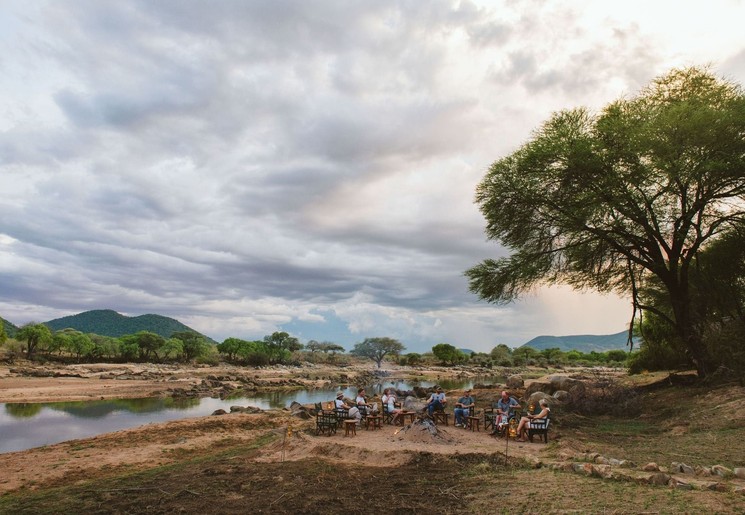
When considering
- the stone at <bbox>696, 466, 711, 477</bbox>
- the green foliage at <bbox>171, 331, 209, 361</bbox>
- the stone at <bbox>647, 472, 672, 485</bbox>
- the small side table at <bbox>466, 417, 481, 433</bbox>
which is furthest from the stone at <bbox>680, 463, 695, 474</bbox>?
the green foliage at <bbox>171, 331, 209, 361</bbox>

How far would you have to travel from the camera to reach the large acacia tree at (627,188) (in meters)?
18.8

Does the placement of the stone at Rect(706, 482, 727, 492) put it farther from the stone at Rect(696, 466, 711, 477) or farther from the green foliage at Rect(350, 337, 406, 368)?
the green foliage at Rect(350, 337, 406, 368)

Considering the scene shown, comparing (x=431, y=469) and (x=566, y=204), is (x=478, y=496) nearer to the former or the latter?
(x=431, y=469)

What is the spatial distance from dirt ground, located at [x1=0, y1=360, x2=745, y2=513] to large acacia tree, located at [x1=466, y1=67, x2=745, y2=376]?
6.97 m

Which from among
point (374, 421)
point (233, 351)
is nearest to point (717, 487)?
point (374, 421)

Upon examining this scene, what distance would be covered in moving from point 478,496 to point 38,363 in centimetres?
8290

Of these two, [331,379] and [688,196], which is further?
[331,379]

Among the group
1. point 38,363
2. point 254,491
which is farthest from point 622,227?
point 38,363

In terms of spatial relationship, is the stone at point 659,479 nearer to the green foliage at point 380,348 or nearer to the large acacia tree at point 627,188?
the large acacia tree at point 627,188

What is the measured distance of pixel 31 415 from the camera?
29062 mm

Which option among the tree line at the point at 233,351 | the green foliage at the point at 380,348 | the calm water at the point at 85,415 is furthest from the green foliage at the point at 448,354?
the calm water at the point at 85,415

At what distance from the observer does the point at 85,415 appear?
1166 inches

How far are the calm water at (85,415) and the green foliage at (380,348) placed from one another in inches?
3867

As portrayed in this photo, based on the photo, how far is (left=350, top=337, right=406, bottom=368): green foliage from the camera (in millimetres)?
139350
